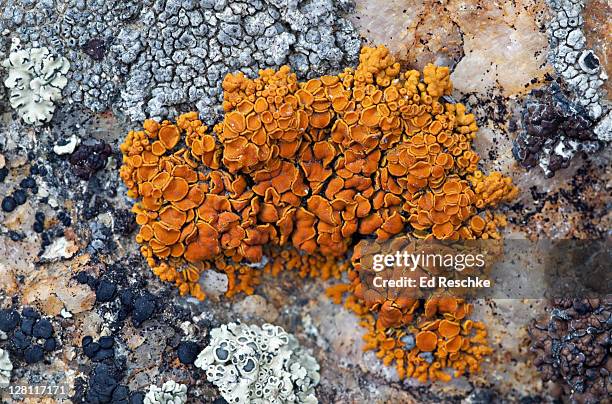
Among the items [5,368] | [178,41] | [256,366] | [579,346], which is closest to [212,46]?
[178,41]

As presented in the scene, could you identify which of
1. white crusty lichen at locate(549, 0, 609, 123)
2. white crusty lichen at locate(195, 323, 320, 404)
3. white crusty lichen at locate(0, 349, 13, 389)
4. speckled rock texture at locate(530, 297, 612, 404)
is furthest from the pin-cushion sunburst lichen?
white crusty lichen at locate(0, 349, 13, 389)

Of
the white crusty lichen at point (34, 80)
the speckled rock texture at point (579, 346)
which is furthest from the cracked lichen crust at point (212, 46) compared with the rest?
the speckled rock texture at point (579, 346)

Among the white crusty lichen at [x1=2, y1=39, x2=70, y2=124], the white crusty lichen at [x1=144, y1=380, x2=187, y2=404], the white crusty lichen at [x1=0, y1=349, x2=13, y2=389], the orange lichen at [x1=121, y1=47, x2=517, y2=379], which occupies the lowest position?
the white crusty lichen at [x1=144, y1=380, x2=187, y2=404]

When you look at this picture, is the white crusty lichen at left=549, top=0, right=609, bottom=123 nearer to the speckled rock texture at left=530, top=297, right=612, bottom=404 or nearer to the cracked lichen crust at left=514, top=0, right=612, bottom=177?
the cracked lichen crust at left=514, top=0, right=612, bottom=177

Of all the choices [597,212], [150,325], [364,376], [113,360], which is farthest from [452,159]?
[113,360]

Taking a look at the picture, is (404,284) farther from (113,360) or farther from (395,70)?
(113,360)

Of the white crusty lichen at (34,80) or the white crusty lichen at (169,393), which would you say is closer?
the white crusty lichen at (169,393)

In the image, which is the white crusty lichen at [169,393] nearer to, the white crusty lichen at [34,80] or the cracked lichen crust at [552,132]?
the white crusty lichen at [34,80]
